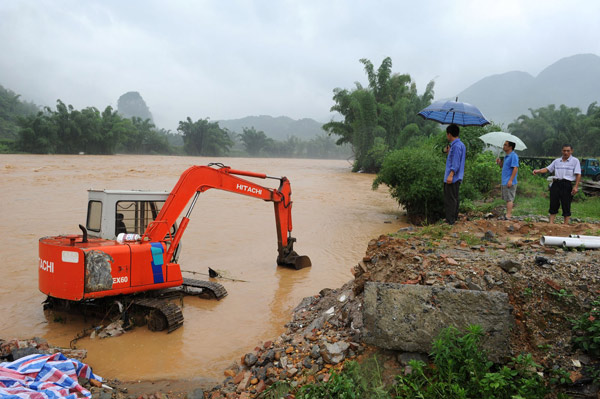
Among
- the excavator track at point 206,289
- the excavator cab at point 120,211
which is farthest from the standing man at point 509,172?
the excavator cab at point 120,211

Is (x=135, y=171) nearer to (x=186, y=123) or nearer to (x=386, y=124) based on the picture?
(x=386, y=124)

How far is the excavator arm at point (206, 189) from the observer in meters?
6.19

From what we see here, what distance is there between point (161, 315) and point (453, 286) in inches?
159

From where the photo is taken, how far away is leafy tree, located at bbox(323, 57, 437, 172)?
1560 inches

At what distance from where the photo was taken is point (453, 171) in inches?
253

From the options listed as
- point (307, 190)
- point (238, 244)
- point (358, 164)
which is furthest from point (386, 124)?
point (238, 244)

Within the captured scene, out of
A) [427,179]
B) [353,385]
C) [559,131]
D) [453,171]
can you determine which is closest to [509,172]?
[453,171]

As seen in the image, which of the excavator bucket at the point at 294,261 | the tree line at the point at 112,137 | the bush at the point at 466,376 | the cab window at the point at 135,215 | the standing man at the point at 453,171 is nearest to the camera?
the bush at the point at 466,376

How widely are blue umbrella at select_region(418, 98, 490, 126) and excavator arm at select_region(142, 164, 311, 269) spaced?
134 inches

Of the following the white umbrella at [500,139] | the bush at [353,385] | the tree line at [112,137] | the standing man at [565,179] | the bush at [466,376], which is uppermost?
the tree line at [112,137]

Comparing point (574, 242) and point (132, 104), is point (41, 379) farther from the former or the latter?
point (132, 104)

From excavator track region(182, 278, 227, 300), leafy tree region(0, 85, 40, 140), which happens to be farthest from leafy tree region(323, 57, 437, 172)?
leafy tree region(0, 85, 40, 140)

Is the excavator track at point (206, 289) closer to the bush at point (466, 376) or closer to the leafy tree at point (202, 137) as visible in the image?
the bush at point (466, 376)

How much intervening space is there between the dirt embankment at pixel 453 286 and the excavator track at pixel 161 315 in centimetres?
125
